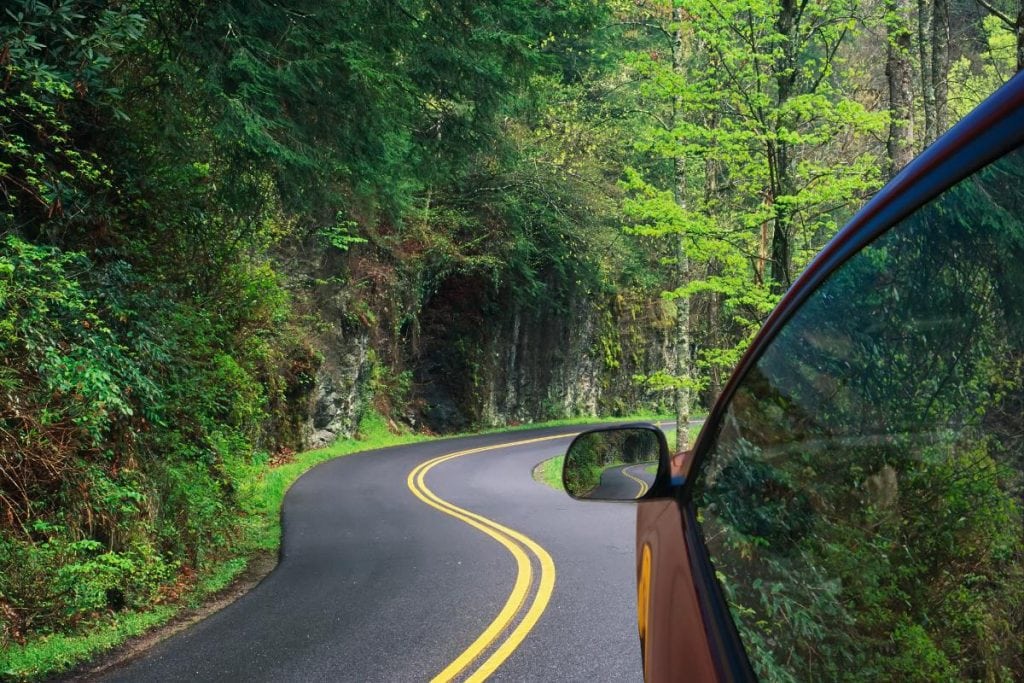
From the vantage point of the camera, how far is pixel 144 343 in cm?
801

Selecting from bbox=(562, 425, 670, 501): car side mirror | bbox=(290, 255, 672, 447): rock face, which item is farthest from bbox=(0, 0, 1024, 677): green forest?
bbox=(290, 255, 672, 447): rock face

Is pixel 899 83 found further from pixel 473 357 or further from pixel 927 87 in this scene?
pixel 473 357

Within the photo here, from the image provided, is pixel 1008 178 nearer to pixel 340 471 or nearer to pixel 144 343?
pixel 144 343

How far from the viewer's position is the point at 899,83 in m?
14.3

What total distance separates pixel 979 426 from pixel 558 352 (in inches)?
1361

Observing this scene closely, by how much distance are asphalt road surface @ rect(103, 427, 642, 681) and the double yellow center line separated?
0.06ft

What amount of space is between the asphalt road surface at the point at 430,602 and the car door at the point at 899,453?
A: 157 inches

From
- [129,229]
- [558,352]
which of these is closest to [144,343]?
[129,229]

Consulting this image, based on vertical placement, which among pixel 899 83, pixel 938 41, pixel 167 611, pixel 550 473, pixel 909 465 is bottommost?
pixel 167 611

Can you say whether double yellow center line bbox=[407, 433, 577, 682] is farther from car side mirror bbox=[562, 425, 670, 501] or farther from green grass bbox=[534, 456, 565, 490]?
green grass bbox=[534, 456, 565, 490]

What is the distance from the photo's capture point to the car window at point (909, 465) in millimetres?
952

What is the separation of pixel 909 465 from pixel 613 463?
1.82 m

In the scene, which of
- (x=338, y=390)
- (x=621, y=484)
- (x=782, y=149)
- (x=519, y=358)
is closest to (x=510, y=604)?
(x=621, y=484)

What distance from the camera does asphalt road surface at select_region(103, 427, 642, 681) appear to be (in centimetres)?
546
